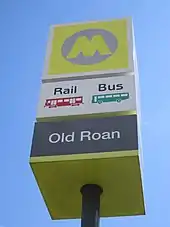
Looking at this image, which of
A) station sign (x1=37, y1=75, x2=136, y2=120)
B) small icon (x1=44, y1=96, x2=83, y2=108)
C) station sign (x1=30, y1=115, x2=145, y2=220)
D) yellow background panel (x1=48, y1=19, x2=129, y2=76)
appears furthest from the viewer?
yellow background panel (x1=48, y1=19, x2=129, y2=76)

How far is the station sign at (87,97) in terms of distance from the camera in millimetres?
6530

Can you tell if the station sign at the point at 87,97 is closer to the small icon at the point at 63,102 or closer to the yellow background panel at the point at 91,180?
the small icon at the point at 63,102

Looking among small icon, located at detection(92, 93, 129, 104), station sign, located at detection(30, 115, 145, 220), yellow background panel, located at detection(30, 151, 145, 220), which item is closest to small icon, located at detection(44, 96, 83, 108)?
small icon, located at detection(92, 93, 129, 104)

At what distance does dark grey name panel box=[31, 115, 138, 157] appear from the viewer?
6.06 metres

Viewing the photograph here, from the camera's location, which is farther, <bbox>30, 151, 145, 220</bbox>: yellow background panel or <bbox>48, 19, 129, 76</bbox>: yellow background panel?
<bbox>48, 19, 129, 76</bbox>: yellow background panel

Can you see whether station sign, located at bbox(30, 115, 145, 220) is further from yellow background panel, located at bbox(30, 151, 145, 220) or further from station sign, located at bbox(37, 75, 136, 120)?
station sign, located at bbox(37, 75, 136, 120)

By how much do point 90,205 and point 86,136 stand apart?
85 cm

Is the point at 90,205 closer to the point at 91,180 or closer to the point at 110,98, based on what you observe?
the point at 91,180

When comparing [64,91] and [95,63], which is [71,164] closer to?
[64,91]

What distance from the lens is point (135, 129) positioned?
20.2 feet

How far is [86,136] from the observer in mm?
6207

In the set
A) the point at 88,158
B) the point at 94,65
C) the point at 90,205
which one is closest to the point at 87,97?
the point at 94,65

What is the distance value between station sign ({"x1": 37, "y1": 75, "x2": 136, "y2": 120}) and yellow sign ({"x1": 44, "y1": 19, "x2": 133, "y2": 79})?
21cm

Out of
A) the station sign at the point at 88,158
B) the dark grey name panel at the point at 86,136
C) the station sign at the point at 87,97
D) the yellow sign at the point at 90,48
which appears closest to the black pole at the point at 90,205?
the station sign at the point at 88,158
